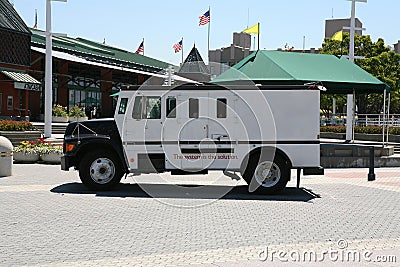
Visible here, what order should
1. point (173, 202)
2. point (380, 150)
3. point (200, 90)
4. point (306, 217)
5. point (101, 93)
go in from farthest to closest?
point (101, 93), point (380, 150), point (200, 90), point (173, 202), point (306, 217)

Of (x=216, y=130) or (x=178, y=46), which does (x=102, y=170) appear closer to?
(x=216, y=130)

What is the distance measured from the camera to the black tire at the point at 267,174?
1293 cm

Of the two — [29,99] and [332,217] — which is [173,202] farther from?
[29,99]

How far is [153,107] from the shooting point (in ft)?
41.8

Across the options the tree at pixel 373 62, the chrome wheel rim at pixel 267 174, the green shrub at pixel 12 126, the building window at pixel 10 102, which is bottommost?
the chrome wheel rim at pixel 267 174

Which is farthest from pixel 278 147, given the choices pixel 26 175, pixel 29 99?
pixel 29 99

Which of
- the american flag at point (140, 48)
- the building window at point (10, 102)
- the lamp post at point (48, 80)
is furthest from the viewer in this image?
the american flag at point (140, 48)

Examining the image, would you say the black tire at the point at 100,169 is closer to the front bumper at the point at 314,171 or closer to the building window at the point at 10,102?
the front bumper at the point at 314,171

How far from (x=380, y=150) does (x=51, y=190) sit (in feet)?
45.2

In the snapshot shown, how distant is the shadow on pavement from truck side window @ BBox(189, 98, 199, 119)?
1955 mm

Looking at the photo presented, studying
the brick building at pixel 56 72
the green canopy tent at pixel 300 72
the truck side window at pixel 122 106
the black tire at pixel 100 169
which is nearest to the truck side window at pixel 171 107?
the truck side window at pixel 122 106

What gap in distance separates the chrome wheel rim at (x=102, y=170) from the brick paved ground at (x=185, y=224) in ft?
1.52

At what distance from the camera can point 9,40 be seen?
3816 centimetres

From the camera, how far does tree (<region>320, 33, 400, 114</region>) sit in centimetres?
4528
